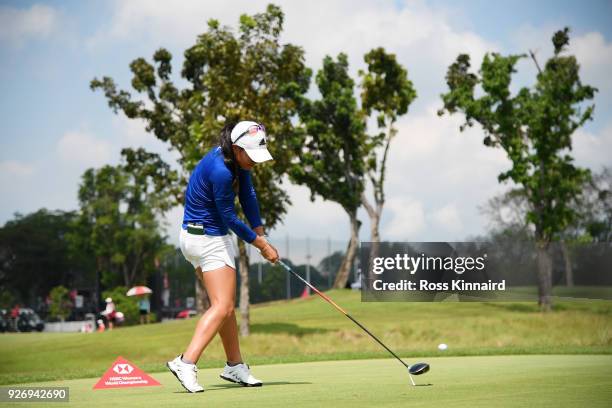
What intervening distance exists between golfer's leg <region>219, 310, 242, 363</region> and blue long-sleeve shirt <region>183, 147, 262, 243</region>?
0.92 metres

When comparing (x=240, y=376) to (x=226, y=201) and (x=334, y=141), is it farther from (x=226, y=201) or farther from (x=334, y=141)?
(x=334, y=141)

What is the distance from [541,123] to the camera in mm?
39375

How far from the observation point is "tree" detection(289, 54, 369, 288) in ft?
180

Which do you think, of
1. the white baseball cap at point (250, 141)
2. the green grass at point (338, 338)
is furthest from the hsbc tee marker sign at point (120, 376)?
the green grass at point (338, 338)

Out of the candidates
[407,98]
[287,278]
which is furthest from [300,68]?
[287,278]

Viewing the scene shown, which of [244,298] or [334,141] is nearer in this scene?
[244,298]

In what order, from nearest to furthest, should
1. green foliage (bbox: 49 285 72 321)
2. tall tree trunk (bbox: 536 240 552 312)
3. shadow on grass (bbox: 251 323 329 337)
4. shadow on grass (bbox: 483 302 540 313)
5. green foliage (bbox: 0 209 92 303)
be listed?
tall tree trunk (bbox: 536 240 552 312)
shadow on grass (bbox: 251 323 329 337)
shadow on grass (bbox: 483 302 540 313)
green foliage (bbox: 49 285 72 321)
green foliage (bbox: 0 209 92 303)

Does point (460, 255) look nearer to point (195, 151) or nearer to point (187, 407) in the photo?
point (195, 151)

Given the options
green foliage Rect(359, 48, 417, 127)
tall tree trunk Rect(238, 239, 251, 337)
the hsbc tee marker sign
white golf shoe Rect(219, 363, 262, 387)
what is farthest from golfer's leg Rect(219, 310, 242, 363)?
green foliage Rect(359, 48, 417, 127)

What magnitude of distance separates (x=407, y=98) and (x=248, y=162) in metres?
42.5

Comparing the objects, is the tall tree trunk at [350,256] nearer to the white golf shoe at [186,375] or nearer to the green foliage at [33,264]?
the green foliage at [33,264]

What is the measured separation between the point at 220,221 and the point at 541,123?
32.7 m

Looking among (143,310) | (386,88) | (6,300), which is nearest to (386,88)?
(386,88)

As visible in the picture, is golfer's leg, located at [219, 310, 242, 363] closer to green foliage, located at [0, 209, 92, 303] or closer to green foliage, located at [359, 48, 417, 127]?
green foliage, located at [359, 48, 417, 127]
